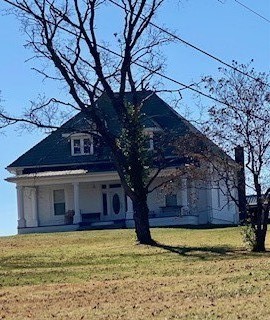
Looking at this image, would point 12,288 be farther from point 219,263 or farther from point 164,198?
point 164,198

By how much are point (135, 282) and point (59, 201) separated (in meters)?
32.5

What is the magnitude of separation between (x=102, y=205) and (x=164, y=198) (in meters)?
3.95

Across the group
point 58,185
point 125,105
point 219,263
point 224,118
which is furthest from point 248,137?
point 58,185

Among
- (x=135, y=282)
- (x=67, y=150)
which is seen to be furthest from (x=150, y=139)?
(x=135, y=282)

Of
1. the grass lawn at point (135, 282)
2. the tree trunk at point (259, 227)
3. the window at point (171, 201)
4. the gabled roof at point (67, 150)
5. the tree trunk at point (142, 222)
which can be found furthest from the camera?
the gabled roof at point (67, 150)

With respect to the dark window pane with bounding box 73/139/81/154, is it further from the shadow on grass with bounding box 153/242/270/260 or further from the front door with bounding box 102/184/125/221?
the shadow on grass with bounding box 153/242/270/260

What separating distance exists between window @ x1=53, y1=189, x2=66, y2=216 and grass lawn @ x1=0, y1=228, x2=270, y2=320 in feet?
58.8

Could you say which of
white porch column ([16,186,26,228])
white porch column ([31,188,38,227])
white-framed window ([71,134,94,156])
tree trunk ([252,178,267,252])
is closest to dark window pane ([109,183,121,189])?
white-framed window ([71,134,94,156])

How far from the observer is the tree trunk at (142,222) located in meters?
29.7

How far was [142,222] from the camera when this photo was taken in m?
30.1

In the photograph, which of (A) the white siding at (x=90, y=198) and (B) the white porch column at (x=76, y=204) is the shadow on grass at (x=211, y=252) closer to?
(B) the white porch column at (x=76, y=204)

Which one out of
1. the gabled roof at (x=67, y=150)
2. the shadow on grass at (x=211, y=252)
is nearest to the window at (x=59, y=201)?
the gabled roof at (x=67, y=150)

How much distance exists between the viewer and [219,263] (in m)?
19.9

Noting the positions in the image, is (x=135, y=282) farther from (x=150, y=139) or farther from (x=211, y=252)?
(x=150, y=139)
